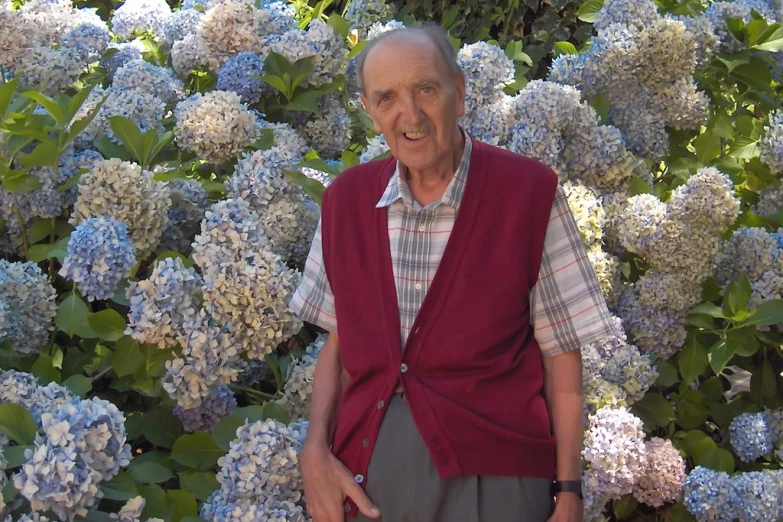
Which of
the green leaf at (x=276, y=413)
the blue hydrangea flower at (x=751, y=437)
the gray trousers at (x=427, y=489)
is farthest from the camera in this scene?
the blue hydrangea flower at (x=751, y=437)

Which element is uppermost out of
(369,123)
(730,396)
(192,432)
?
(369,123)

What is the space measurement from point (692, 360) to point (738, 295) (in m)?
0.26

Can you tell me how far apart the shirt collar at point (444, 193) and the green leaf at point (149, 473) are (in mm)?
829

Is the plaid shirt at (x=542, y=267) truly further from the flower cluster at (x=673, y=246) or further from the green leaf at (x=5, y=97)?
the green leaf at (x=5, y=97)

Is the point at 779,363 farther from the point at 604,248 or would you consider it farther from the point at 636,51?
the point at 636,51

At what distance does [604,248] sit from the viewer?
10.1 ft

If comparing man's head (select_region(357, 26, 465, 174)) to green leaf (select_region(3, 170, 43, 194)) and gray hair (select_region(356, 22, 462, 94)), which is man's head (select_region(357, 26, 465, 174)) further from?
green leaf (select_region(3, 170, 43, 194))

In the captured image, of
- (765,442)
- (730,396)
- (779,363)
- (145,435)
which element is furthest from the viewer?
(730,396)

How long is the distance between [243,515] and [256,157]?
1.13 meters

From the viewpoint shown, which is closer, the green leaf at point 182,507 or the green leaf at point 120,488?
the green leaf at point 120,488

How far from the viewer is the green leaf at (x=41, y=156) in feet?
8.56

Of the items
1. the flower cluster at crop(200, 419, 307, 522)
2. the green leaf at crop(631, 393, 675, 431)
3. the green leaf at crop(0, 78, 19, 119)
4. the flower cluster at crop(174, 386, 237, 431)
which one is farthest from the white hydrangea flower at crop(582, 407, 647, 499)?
the green leaf at crop(0, 78, 19, 119)

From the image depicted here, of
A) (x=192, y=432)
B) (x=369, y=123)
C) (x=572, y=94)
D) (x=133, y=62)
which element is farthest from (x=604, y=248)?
(x=133, y=62)

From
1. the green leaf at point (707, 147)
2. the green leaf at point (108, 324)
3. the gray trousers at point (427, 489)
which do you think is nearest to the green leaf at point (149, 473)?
the green leaf at point (108, 324)
